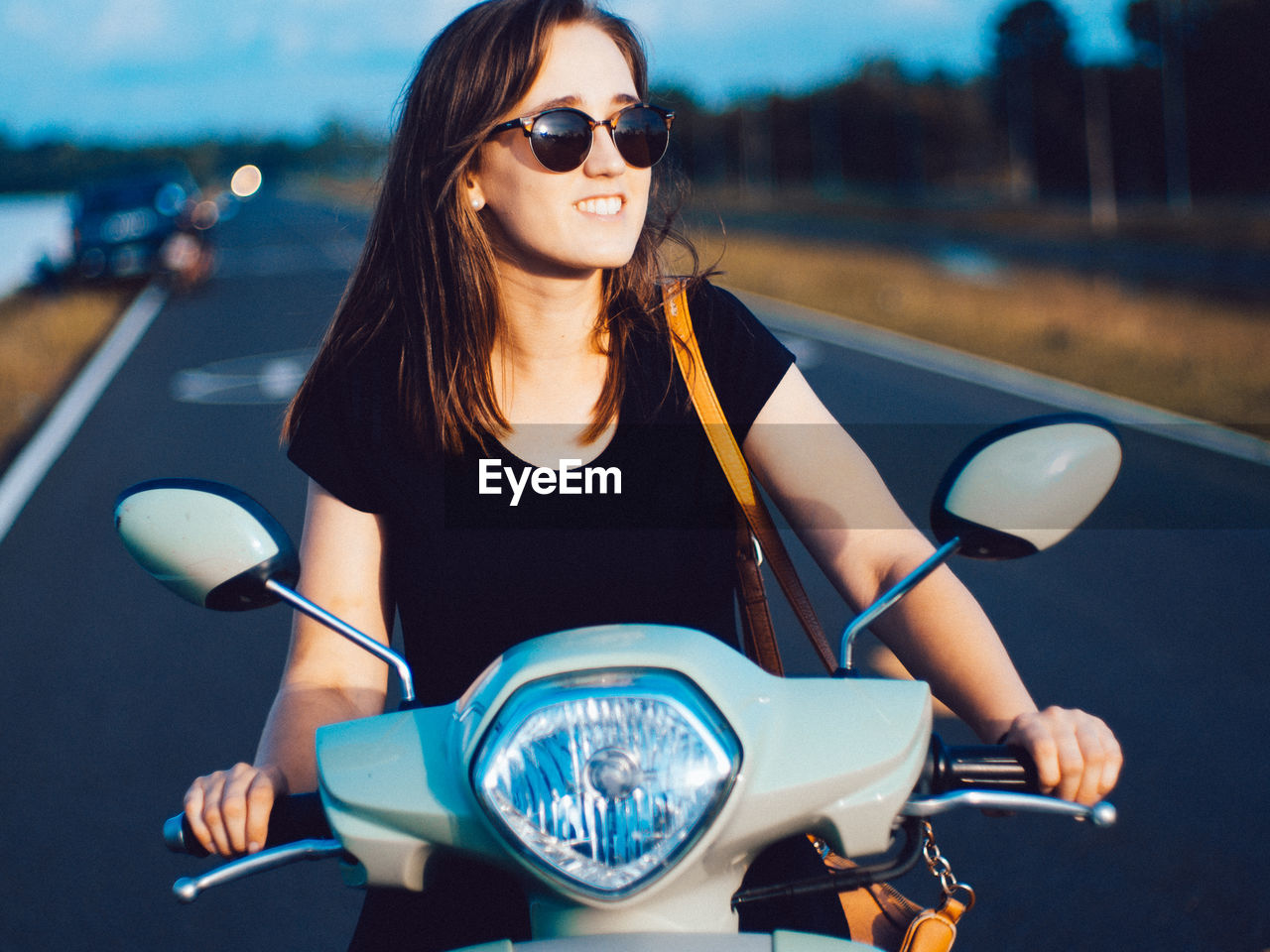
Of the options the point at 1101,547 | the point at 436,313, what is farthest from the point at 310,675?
the point at 1101,547

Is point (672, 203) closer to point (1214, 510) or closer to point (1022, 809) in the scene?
point (1022, 809)

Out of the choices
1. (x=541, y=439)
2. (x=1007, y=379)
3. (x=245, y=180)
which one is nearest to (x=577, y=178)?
(x=541, y=439)

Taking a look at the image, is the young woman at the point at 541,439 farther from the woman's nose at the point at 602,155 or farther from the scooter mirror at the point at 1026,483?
the scooter mirror at the point at 1026,483

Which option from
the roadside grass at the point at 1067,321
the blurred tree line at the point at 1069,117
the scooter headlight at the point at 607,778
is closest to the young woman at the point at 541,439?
the scooter headlight at the point at 607,778

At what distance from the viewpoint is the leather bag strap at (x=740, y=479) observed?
204 cm

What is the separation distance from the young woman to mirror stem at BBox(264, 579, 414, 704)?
0.36m

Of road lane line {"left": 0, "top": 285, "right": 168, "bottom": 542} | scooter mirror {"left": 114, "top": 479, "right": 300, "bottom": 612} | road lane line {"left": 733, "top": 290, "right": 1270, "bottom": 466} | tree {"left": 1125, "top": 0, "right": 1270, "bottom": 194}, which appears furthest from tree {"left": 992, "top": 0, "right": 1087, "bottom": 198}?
scooter mirror {"left": 114, "top": 479, "right": 300, "bottom": 612}

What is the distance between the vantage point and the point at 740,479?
2041 mm

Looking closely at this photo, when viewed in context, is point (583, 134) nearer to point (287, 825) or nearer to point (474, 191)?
point (474, 191)

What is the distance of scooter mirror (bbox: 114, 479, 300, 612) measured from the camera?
1641 millimetres

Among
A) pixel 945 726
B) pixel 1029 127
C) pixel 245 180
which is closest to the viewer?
pixel 945 726

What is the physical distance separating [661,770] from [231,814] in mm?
609

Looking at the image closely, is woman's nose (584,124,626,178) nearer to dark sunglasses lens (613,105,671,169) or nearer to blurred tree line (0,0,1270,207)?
dark sunglasses lens (613,105,671,169)

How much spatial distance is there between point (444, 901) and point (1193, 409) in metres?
9.21
